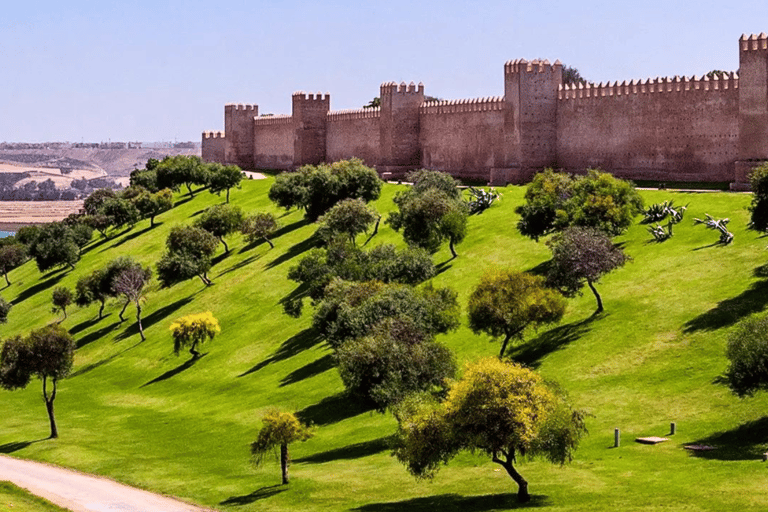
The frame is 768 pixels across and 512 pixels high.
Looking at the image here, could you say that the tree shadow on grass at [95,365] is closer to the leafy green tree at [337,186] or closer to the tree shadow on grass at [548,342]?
the leafy green tree at [337,186]

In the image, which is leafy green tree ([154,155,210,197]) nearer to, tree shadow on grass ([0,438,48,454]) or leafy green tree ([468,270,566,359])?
tree shadow on grass ([0,438,48,454])

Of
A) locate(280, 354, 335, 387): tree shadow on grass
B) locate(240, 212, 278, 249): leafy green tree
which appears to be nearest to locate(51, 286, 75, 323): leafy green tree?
locate(240, 212, 278, 249): leafy green tree

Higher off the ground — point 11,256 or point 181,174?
point 181,174

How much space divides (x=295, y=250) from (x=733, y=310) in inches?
1541

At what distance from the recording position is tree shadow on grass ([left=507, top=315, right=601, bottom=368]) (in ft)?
181

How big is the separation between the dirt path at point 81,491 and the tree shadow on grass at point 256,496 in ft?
3.67

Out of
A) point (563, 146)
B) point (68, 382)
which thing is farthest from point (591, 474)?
point (563, 146)

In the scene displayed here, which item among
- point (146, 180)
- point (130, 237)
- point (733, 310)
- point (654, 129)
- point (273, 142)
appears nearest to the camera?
point (733, 310)

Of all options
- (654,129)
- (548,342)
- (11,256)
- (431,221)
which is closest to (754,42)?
(654,129)

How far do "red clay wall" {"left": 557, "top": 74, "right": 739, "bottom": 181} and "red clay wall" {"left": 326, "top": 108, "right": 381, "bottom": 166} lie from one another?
81.2 ft

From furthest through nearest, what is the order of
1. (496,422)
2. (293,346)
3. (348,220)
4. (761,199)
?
(348,220)
(293,346)
(761,199)
(496,422)

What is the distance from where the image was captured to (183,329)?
71938 mm

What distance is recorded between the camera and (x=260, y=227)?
300 ft

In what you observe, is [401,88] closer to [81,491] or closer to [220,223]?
[220,223]
